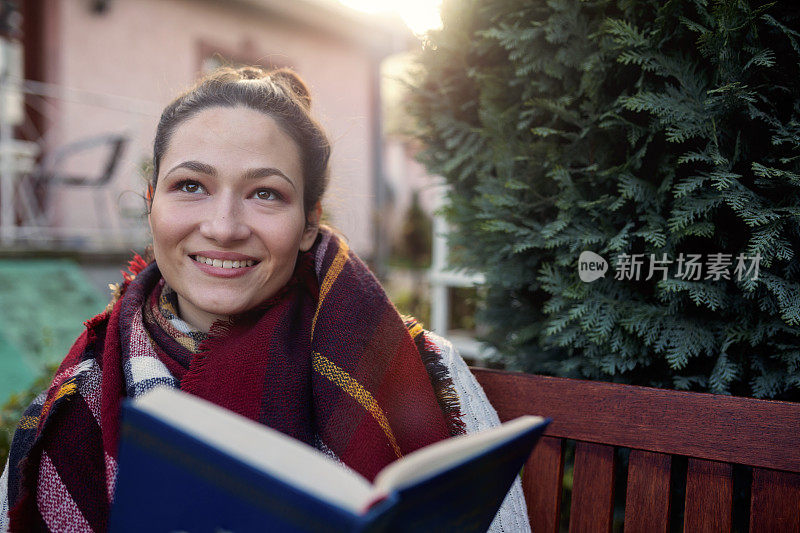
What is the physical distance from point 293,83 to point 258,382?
103cm

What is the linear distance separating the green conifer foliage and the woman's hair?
2.00 ft

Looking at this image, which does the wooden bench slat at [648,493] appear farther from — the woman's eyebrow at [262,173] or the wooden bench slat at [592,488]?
the woman's eyebrow at [262,173]

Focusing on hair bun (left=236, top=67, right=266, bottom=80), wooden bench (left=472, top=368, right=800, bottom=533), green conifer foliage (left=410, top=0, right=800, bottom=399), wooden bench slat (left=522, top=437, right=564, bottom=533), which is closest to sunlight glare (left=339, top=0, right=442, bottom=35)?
green conifer foliage (left=410, top=0, right=800, bottom=399)

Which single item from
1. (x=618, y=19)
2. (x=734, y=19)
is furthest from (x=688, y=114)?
(x=618, y=19)

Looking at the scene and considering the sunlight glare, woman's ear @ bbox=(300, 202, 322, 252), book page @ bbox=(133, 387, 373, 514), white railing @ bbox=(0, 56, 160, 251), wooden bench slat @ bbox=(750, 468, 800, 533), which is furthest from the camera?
white railing @ bbox=(0, 56, 160, 251)

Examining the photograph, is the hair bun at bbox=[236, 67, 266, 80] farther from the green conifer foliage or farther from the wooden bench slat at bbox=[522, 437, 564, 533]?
the wooden bench slat at bbox=[522, 437, 564, 533]

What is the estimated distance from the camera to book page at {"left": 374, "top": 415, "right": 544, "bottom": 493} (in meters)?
0.70

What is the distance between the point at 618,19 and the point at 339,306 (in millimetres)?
1215

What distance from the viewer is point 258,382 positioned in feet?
5.13

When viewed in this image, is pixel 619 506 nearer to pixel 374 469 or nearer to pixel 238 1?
pixel 374 469

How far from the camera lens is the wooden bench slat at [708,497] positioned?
1503mm

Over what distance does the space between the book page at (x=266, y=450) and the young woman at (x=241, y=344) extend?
0.78m

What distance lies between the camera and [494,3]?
209 centimetres

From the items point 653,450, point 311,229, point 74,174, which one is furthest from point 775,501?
point 74,174
